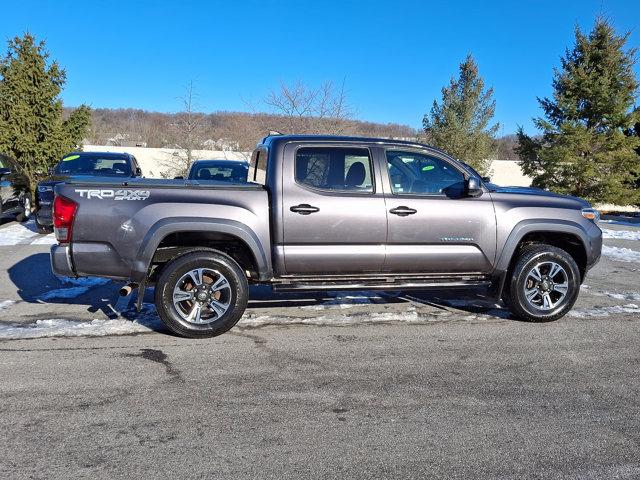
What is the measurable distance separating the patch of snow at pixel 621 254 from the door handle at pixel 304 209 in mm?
7507

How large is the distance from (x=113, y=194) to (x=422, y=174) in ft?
10.1

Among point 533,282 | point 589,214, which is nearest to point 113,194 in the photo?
point 533,282

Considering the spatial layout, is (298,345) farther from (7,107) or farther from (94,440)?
(7,107)

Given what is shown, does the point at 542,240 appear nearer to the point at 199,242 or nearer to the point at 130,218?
the point at 199,242

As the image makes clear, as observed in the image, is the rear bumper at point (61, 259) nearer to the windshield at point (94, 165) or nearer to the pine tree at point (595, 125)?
the windshield at point (94, 165)

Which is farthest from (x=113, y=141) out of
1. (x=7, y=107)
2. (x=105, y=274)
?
(x=105, y=274)

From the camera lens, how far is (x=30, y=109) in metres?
15.8

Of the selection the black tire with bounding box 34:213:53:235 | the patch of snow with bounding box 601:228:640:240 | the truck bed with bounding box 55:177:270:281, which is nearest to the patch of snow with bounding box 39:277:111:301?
the truck bed with bounding box 55:177:270:281

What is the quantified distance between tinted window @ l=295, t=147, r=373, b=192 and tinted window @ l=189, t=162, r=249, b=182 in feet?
20.6

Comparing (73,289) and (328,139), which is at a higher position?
Result: (328,139)

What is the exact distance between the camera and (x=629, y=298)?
6.68 meters

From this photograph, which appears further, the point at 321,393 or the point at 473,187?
the point at 473,187

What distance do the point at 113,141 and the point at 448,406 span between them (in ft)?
197

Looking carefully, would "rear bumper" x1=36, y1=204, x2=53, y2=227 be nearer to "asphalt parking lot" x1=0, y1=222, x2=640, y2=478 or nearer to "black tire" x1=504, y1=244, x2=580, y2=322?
"asphalt parking lot" x1=0, y1=222, x2=640, y2=478
